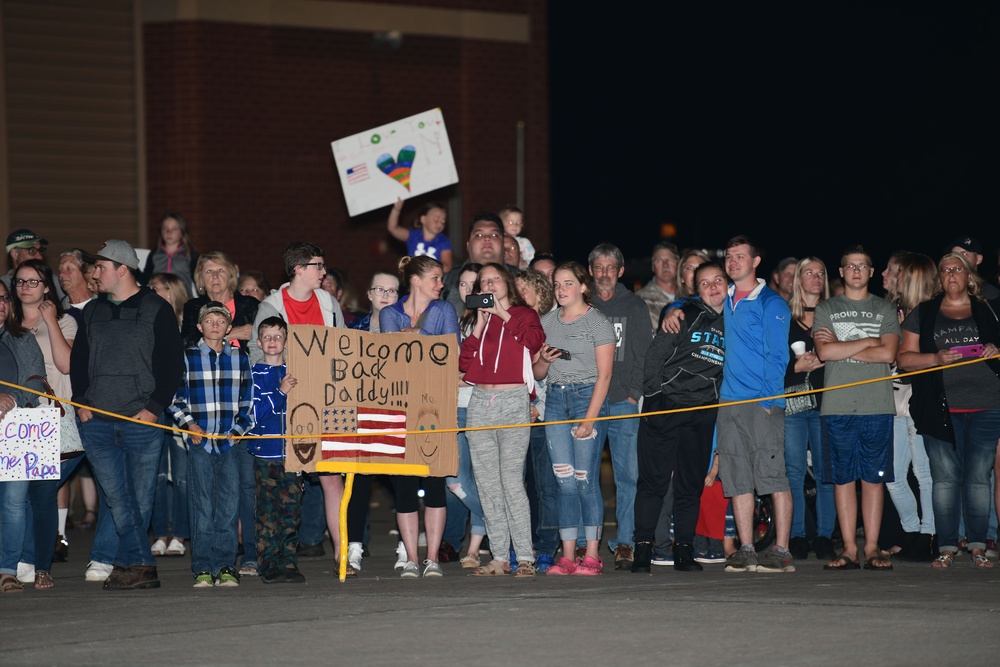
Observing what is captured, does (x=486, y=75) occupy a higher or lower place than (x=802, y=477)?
higher

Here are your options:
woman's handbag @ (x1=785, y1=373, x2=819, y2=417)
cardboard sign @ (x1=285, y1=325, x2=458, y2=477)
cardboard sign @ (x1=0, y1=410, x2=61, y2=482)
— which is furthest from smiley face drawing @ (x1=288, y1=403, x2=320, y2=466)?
woman's handbag @ (x1=785, y1=373, x2=819, y2=417)

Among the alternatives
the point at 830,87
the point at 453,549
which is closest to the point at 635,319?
the point at 453,549

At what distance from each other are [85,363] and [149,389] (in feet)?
1.53

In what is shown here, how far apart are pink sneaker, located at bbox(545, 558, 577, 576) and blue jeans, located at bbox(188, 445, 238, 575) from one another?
223cm

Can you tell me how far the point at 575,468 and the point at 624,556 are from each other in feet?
2.71

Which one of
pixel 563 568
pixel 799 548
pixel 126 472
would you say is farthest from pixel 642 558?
pixel 126 472

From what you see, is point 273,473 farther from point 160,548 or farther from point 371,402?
point 160,548

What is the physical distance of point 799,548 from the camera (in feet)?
36.8

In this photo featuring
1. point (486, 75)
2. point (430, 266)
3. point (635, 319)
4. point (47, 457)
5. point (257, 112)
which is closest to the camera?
point (47, 457)

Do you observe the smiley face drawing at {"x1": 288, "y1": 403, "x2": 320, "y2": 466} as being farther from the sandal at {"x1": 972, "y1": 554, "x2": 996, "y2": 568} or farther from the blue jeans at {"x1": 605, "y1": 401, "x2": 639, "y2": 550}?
the sandal at {"x1": 972, "y1": 554, "x2": 996, "y2": 568}

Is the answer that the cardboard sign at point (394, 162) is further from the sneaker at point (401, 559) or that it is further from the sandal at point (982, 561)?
the sandal at point (982, 561)

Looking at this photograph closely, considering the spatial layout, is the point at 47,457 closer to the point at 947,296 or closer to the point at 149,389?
the point at 149,389

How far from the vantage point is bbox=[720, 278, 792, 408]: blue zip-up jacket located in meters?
10.1

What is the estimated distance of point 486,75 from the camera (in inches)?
801
